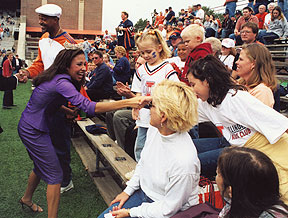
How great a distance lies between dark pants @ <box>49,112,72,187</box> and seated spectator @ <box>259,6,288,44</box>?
792 cm

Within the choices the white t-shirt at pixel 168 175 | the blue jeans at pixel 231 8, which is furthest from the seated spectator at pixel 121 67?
the blue jeans at pixel 231 8

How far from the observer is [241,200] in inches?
55.3

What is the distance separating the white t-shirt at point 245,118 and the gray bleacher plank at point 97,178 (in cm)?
195

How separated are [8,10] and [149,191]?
5854 centimetres

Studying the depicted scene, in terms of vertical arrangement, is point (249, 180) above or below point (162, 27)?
below

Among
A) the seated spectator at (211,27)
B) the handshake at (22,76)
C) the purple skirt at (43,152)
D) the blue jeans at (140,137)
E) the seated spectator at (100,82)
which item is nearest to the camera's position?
the purple skirt at (43,152)

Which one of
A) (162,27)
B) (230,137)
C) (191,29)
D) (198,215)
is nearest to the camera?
(198,215)

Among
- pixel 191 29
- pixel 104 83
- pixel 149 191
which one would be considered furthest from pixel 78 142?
pixel 149 191

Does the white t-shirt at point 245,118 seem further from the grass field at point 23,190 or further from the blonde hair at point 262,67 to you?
the grass field at point 23,190

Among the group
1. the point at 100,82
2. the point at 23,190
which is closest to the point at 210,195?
the point at 23,190

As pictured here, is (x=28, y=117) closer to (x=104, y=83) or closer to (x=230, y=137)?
(x=230, y=137)

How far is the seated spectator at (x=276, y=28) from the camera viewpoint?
8.55 m

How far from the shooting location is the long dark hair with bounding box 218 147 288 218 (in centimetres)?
138

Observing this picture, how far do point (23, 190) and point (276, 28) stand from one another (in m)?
8.92
